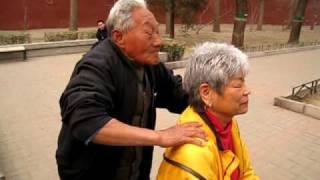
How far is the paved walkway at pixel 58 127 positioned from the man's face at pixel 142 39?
3.04 m

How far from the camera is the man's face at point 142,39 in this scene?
1884mm

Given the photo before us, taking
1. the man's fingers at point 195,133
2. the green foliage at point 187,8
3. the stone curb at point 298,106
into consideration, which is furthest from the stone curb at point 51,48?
the man's fingers at point 195,133

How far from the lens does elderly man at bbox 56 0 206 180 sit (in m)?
1.67

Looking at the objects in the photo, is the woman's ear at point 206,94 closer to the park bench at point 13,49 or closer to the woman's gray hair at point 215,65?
the woman's gray hair at point 215,65

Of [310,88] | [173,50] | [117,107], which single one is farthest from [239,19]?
[117,107]

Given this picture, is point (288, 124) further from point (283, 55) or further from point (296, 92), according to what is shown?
point (283, 55)

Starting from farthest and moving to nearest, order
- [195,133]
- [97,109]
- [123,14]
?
[123,14], [195,133], [97,109]

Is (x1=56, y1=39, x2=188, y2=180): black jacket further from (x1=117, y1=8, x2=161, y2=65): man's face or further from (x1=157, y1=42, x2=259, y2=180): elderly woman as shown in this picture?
(x1=157, y1=42, x2=259, y2=180): elderly woman

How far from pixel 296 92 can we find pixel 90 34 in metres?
8.95

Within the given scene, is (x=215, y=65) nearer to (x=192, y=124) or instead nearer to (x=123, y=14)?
(x=192, y=124)

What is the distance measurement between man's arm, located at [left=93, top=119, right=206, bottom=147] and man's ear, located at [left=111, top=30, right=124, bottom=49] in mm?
427

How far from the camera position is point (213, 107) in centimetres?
192

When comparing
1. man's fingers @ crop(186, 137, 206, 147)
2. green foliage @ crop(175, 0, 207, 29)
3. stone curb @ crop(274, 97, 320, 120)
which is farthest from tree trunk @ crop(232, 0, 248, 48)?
man's fingers @ crop(186, 137, 206, 147)

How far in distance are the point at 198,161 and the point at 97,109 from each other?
497 mm
